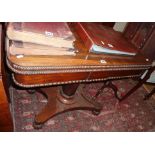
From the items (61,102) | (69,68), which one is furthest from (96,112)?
(69,68)

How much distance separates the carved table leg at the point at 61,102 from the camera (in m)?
1.73

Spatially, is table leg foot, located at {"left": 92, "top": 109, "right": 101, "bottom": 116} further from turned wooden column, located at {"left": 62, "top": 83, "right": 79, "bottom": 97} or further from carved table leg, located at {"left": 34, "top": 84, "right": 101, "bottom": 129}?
turned wooden column, located at {"left": 62, "top": 83, "right": 79, "bottom": 97}

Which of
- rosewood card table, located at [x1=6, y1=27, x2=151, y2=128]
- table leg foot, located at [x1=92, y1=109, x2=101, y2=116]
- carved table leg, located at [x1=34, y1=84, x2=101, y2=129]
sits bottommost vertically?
table leg foot, located at [x1=92, y1=109, x2=101, y2=116]

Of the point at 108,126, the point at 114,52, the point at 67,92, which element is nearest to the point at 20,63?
the point at 114,52

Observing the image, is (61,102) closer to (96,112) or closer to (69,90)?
(69,90)

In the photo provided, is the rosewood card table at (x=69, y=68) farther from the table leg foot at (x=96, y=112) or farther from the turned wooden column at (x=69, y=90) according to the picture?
the table leg foot at (x=96, y=112)

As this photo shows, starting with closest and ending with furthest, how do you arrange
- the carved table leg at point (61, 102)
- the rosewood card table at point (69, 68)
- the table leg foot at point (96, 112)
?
the rosewood card table at point (69, 68), the carved table leg at point (61, 102), the table leg foot at point (96, 112)

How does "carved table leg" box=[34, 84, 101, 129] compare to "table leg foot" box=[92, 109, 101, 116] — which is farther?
"table leg foot" box=[92, 109, 101, 116]

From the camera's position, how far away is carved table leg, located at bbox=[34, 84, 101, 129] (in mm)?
1729

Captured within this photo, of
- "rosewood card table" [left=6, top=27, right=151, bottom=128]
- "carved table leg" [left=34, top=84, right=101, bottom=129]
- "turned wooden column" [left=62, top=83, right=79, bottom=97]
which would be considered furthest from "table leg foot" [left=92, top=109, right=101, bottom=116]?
"rosewood card table" [left=6, top=27, right=151, bottom=128]

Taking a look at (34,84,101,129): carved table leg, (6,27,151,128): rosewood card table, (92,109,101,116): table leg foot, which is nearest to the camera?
(6,27,151,128): rosewood card table

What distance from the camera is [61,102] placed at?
6.23 feet

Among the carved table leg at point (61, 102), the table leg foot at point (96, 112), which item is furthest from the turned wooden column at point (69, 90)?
the table leg foot at point (96, 112)
